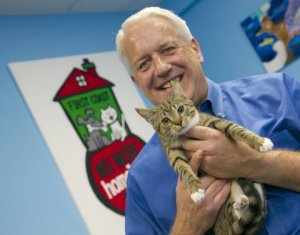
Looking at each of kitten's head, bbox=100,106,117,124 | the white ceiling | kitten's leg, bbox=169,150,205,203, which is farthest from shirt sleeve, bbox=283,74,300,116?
the white ceiling

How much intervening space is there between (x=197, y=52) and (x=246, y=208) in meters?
0.63

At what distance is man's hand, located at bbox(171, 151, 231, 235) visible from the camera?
3.83 ft

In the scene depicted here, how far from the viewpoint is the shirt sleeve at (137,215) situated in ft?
4.51

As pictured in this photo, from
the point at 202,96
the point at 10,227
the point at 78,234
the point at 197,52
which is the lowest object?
the point at 78,234

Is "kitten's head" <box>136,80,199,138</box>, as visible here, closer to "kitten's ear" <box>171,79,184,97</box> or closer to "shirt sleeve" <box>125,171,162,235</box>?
"kitten's ear" <box>171,79,184,97</box>

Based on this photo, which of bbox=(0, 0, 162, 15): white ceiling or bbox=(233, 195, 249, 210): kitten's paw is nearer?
bbox=(233, 195, 249, 210): kitten's paw

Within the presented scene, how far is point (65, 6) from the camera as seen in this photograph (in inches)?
135

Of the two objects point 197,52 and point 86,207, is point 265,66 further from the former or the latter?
point 197,52

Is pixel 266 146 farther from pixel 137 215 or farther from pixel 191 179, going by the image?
pixel 137 215

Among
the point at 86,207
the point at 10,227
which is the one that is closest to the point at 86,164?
the point at 86,207

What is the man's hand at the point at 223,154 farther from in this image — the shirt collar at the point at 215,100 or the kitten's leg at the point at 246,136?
the shirt collar at the point at 215,100

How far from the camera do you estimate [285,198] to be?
118cm

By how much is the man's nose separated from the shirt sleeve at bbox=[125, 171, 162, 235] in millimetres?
390

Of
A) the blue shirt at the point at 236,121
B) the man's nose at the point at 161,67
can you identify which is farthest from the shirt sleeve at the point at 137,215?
the man's nose at the point at 161,67
